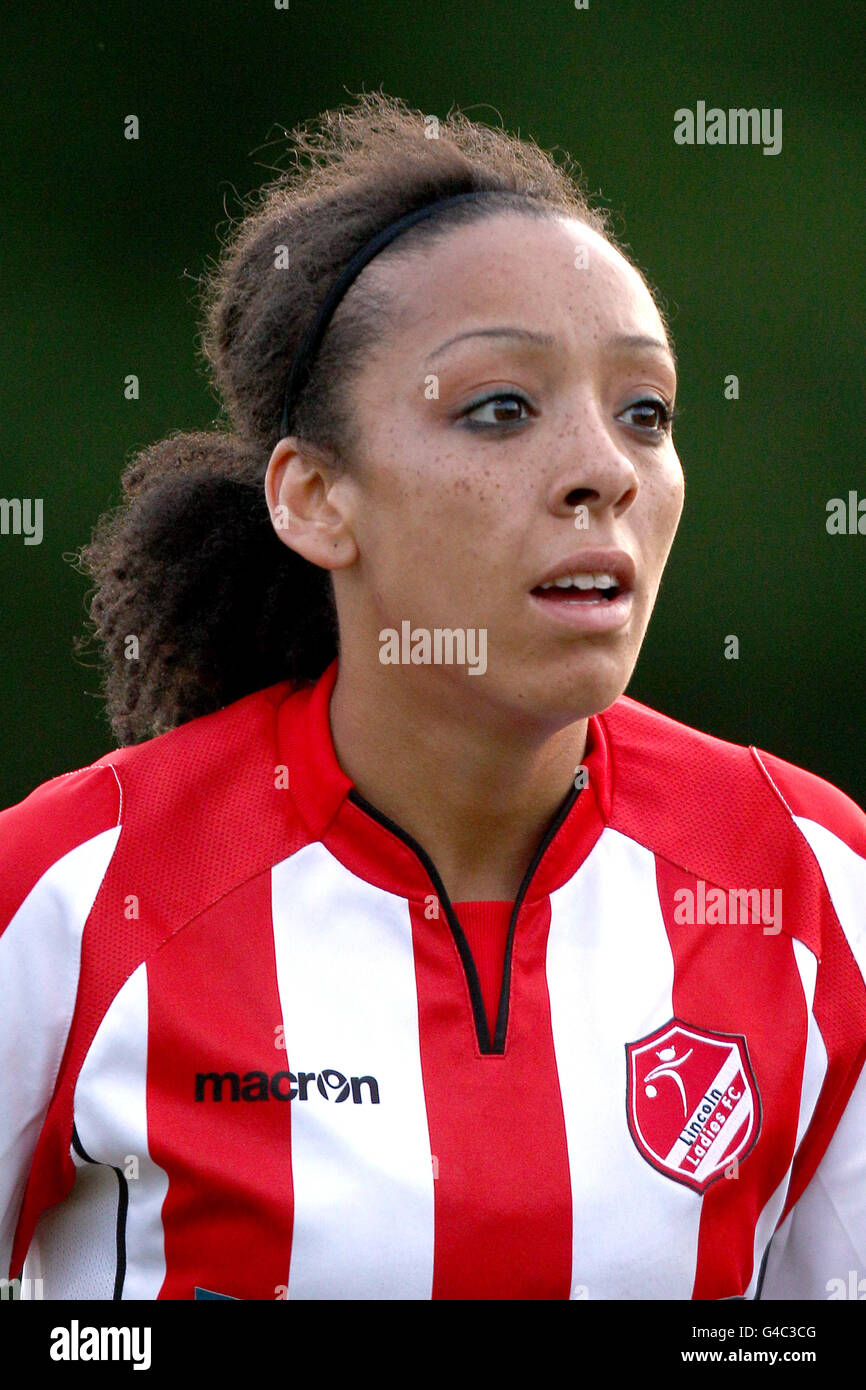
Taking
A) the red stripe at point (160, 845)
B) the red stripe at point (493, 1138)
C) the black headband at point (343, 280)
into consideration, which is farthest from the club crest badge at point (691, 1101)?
the black headband at point (343, 280)

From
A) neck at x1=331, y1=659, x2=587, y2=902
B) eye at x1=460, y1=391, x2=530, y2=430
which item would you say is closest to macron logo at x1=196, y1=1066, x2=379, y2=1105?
neck at x1=331, y1=659, x2=587, y2=902

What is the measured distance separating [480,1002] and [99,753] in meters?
2.50

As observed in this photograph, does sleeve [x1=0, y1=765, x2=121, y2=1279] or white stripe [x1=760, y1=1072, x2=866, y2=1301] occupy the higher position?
sleeve [x1=0, y1=765, x2=121, y2=1279]

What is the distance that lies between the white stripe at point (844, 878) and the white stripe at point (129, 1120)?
81 cm

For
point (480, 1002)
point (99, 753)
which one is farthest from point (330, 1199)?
point (99, 753)

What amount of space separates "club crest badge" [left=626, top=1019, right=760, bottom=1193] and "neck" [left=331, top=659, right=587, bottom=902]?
0.25 meters

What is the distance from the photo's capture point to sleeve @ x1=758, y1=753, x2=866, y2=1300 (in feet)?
6.04

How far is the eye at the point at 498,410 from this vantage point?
1.70 meters

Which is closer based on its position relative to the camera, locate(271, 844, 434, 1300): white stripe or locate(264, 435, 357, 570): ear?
locate(271, 844, 434, 1300): white stripe

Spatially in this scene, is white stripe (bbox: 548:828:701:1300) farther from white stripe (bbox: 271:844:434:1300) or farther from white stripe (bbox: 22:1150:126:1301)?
white stripe (bbox: 22:1150:126:1301)

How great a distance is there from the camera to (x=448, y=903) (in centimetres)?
180

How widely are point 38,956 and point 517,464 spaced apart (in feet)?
2.41

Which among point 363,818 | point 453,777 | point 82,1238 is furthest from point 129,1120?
point 453,777

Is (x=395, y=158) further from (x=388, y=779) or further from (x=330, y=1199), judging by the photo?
(x=330, y=1199)
